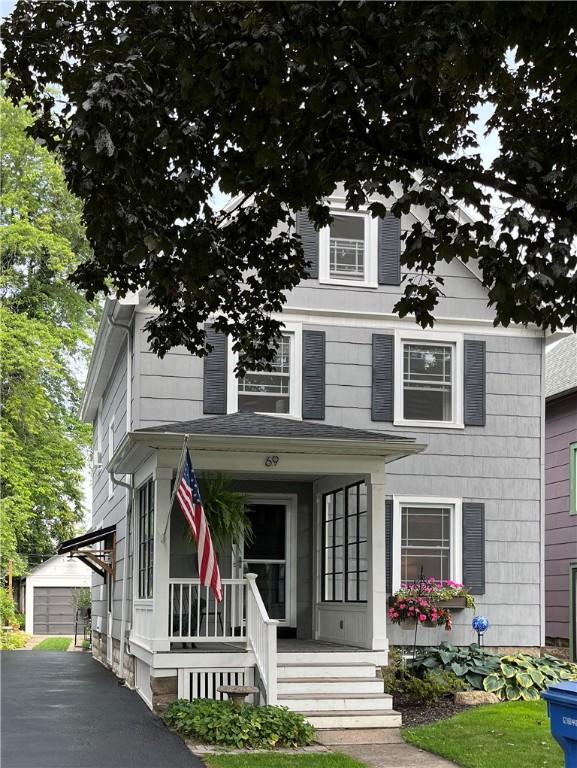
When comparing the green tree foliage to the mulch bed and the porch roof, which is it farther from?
the mulch bed

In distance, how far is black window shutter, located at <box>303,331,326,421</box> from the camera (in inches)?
604

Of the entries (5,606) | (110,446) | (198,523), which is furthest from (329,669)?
(5,606)

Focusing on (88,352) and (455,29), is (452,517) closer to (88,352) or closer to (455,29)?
(455,29)

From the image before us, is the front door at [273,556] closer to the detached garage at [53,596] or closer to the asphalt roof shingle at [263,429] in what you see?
the asphalt roof shingle at [263,429]

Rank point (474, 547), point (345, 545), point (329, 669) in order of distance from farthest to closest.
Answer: point (474, 547)
point (345, 545)
point (329, 669)

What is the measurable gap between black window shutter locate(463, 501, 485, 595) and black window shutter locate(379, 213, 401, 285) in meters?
3.46

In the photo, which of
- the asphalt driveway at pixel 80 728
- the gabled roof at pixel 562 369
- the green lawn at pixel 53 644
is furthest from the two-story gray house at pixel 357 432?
the green lawn at pixel 53 644

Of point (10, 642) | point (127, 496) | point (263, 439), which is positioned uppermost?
point (263, 439)

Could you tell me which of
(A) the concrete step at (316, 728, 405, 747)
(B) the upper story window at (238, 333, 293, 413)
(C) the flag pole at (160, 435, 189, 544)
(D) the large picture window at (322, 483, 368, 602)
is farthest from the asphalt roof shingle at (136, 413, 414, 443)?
(A) the concrete step at (316, 728, 405, 747)

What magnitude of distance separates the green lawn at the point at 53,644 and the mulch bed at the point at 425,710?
16.1 m

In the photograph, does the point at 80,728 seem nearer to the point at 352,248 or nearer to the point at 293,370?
the point at 293,370

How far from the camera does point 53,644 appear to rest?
29.8 metres

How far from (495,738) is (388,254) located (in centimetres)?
754

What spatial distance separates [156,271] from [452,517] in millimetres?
8694
